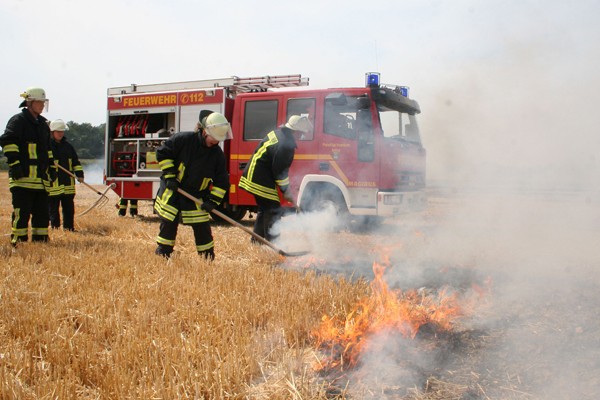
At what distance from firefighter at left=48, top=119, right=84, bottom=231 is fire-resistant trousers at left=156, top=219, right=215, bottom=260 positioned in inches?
143

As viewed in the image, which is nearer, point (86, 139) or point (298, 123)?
point (298, 123)

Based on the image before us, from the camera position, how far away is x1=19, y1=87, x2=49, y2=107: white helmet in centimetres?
575

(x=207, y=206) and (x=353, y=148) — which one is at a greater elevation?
(x=353, y=148)

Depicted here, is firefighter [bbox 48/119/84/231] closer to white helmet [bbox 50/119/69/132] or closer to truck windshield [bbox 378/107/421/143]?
white helmet [bbox 50/119/69/132]

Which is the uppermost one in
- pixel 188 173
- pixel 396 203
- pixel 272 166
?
pixel 272 166

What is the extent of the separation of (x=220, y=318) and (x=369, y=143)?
5331mm

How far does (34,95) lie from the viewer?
5797 mm

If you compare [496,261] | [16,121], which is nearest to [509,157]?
[496,261]

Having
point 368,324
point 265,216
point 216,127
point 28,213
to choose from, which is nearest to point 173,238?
point 216,127

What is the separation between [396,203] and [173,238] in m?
4.06

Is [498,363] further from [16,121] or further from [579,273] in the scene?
[16,121]

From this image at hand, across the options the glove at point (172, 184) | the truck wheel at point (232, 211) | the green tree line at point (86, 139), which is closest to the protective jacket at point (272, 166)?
the glove at point (172, 184)

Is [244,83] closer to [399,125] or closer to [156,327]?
[399,125]

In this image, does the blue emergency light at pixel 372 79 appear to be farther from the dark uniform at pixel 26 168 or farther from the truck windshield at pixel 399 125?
the dark uniform at pixel 26 168
